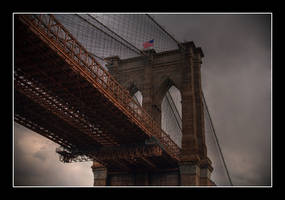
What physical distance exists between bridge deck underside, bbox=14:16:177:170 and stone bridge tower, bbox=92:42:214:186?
2236mm

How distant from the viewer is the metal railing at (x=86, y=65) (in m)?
22.7

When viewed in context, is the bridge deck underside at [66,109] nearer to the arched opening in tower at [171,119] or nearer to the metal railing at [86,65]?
the metal railing at [86,65]

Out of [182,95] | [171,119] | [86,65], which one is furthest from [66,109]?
[171,119]

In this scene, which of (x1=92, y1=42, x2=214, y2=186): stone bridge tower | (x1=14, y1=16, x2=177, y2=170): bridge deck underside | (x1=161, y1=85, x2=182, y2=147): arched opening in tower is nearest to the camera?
(x1=14, y1=16, x2=177, y2=170): bridge deck underside

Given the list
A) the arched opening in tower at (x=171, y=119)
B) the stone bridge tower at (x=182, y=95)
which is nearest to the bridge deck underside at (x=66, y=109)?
the stone bridge tower at (x=182, y=95)

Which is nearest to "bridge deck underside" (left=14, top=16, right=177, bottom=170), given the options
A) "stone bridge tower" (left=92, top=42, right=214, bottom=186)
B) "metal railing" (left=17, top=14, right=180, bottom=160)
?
"metal railing" (left=17, top=14, right=180, bottom=160)

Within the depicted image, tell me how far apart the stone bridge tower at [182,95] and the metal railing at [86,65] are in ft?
8.56

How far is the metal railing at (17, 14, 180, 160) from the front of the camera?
22.7 meters

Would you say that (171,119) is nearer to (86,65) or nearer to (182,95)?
(182,95)

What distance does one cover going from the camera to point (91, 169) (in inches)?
2085

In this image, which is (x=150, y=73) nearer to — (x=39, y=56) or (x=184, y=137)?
(x=184, y=137)

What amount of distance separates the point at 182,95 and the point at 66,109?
803 inches

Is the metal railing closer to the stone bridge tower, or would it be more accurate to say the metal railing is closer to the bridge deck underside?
the bridge deck underside

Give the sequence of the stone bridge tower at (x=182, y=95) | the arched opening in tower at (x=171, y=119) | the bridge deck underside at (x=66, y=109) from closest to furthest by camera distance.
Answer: the bridge deck underside at (x=66, y=109), the stone bridge tower at (x=182, y=95), the arched opening in tower at (x=171, y=119)
